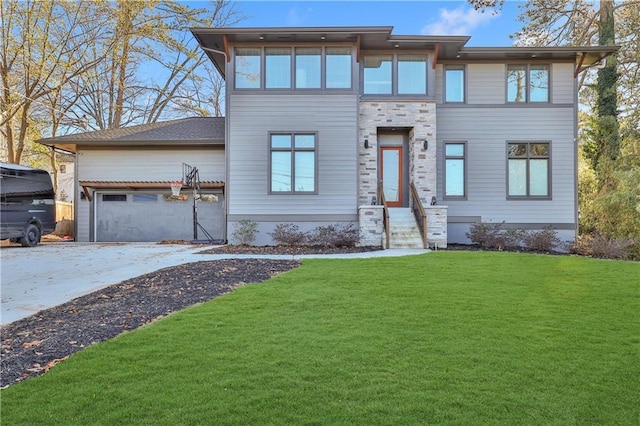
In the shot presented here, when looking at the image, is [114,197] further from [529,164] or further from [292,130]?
[529,164]

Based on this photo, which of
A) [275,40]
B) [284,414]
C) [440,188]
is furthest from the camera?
[440,188]

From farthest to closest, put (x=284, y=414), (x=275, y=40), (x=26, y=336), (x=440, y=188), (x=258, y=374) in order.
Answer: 1. (x=440, y=188)
2. (x=275, y=40)
3. (x=26, y=336)
4. (x=258, y=374)
5. (x=284, y=414)

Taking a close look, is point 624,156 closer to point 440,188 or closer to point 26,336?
point 440,188

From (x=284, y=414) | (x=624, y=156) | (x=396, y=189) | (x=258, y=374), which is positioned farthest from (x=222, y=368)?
(x=624, y=156)

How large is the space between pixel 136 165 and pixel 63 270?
24.0 feet

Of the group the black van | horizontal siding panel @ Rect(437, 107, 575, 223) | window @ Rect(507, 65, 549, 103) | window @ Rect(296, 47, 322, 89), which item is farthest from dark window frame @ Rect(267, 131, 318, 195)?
the black van

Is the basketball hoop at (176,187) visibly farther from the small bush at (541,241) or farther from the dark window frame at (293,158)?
the small bush at (541,241)

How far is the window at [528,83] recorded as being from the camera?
45.0 ft

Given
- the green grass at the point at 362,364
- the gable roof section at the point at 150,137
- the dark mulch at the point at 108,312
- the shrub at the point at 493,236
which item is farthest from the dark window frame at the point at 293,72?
the green grass at the point at 362,364

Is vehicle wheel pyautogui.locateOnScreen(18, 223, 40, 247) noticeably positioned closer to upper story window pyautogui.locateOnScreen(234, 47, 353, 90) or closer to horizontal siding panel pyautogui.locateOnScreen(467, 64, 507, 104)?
upper story window pyautogui.locateOnScreen(234, 47, 353, 90)

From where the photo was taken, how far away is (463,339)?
3885 mm

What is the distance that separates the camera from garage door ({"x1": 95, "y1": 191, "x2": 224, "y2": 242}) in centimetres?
1498

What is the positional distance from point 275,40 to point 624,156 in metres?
11.9

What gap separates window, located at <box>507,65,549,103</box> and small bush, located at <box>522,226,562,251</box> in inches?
173
